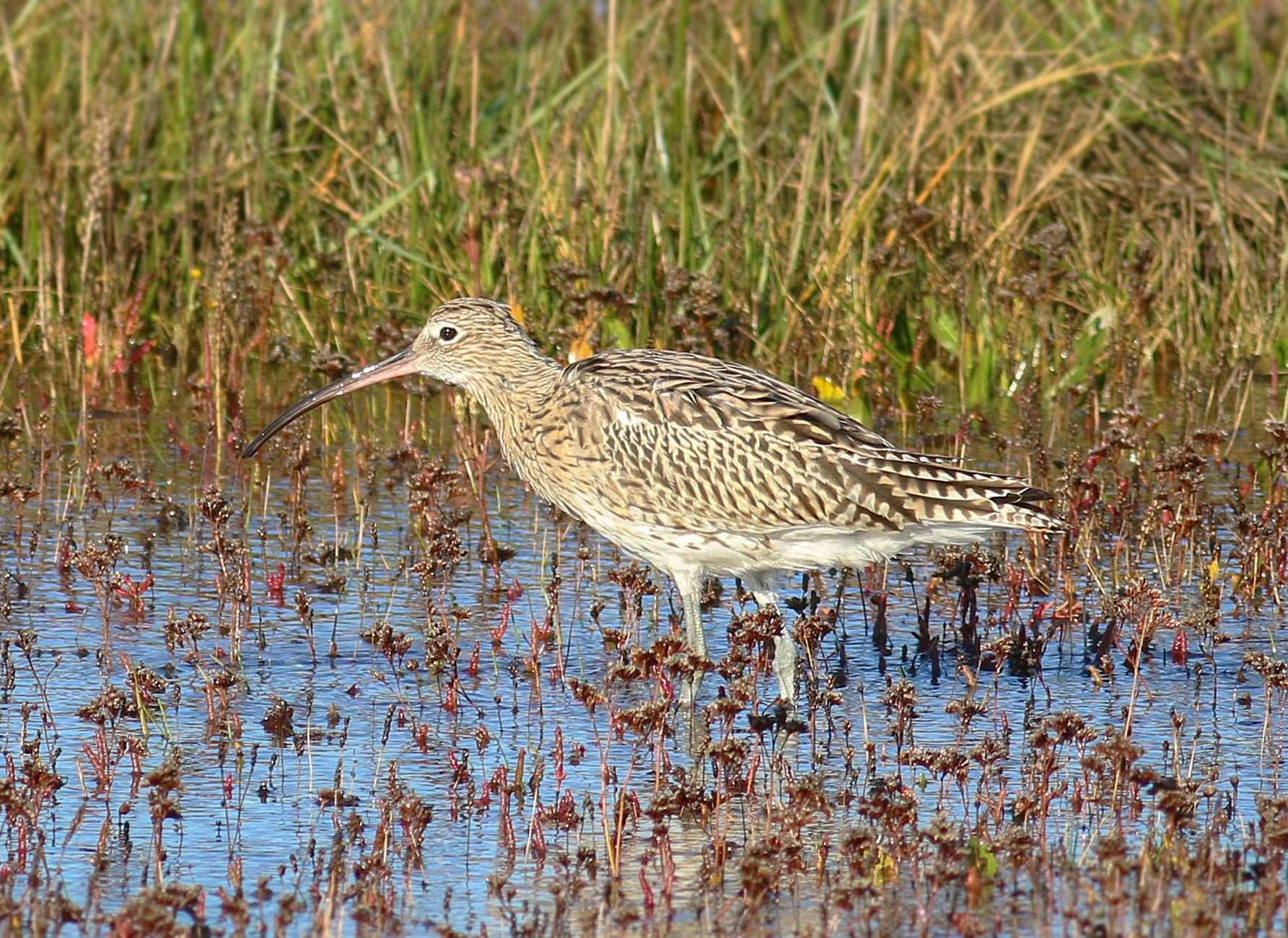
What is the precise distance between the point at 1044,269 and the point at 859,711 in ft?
13.3

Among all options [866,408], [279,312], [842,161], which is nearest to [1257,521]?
[866,408]

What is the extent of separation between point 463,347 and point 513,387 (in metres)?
0.27

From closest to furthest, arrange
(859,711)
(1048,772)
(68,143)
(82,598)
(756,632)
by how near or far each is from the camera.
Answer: (1048,772) → (756,632) → (859,711) → (82,598) → (68,143)

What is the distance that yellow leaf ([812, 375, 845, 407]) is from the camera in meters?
10.6

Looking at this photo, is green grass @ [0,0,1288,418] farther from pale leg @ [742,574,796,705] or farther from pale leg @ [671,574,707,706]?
pale leg @ [742,574,796,705]

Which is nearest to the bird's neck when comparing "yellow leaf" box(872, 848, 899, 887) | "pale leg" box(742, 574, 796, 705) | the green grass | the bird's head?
the bird's head

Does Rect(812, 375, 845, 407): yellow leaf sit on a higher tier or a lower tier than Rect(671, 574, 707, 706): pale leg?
higher

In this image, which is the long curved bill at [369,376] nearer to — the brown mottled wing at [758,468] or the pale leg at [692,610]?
the brown mottled wing at [758,468]

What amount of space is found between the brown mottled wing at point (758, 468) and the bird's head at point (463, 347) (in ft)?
1.92

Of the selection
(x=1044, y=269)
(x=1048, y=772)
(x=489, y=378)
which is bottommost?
(x=1048, y=772)

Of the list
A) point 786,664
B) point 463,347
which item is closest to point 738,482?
point 786,664

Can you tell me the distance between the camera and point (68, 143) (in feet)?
38.3

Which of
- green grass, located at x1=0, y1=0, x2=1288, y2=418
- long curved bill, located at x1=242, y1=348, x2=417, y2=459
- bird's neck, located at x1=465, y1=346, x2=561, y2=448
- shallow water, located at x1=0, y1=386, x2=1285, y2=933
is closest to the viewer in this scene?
shallow water, located at x1=0, y1=386, x2=1285, y2=933

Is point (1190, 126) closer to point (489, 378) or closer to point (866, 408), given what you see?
point (866, 408)
